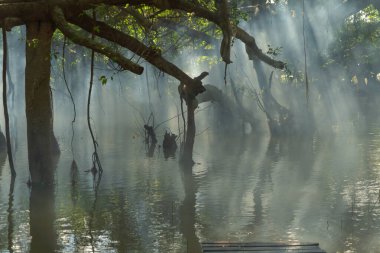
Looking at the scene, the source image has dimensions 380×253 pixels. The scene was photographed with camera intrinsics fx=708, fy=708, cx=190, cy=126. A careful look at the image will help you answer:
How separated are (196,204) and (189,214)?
1067 millimetres

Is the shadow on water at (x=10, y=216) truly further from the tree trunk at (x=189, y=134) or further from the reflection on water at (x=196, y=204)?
the tree trunk at (x=189, y=134)

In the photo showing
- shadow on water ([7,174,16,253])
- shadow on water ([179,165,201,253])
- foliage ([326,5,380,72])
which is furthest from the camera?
foliage ([326,5,380,72])

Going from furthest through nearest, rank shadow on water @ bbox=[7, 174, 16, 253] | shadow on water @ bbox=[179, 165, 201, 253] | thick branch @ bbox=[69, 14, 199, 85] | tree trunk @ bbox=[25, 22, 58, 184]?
thick branch @ bbox=[69, 14, 199, 85]
tree trunk @ bbox=[25, 22, 58, 184]
shadow on water @ bbox=[7, 174, 16, 253]
shadow on water @ bbox=[179, 165, 201, 253]

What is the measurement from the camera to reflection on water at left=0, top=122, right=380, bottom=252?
1143 cm

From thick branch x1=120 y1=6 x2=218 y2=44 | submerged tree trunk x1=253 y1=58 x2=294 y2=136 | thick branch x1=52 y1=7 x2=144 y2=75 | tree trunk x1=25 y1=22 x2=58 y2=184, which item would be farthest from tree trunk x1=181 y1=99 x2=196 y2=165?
submerged tree trunk x1=253 y1=58 x2=294 y2=136

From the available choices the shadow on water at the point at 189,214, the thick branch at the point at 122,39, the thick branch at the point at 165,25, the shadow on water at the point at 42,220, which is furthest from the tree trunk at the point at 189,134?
the shadow on water at the point at 42,220

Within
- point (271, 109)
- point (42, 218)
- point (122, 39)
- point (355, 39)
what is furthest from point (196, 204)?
point (355, 39)

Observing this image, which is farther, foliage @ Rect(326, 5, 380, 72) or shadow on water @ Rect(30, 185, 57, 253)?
foliage @ Rect(326, 5, 380, 72)

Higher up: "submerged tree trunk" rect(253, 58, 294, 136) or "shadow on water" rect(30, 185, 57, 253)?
"submerged tree trunk" rect(253, 58, 294, 136)

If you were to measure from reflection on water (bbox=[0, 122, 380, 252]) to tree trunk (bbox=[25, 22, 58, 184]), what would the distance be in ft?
3.25

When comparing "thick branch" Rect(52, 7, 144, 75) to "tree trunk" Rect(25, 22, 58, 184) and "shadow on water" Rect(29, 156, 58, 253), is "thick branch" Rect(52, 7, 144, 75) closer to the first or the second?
"tree trunk" Rect(25, 22, 58, 184)

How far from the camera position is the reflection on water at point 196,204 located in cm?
1143

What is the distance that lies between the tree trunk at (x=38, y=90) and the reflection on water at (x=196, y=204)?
991 millimetres

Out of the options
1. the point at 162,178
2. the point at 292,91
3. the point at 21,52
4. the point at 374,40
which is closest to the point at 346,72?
the point at 374,40
